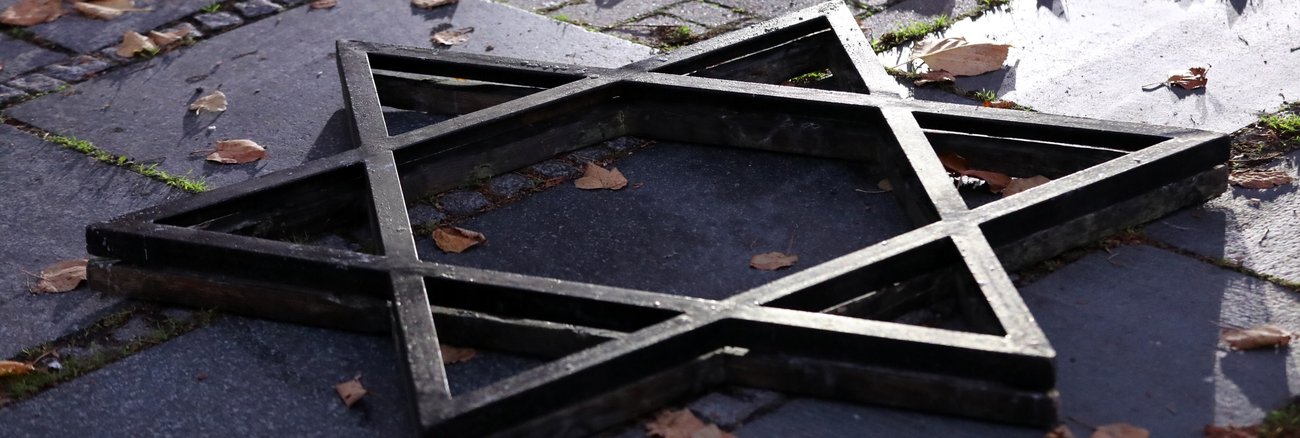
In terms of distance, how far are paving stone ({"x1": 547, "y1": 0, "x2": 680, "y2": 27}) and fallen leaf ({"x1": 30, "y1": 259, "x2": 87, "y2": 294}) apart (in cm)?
211

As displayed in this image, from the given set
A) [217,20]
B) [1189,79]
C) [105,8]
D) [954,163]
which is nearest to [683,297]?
[954,163]

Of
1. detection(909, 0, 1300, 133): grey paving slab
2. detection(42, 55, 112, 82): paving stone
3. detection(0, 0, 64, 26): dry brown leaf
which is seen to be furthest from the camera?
detection(0, 0, 64, 26): dry brown leaf

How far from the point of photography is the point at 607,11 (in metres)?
4.80

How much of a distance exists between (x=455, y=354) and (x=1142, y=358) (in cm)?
142

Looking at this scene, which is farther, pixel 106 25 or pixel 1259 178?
pixel 106 25

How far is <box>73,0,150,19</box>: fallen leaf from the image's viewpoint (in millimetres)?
4988

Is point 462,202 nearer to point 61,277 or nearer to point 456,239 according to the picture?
point 456,239

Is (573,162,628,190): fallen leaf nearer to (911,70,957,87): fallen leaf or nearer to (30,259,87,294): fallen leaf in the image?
(911,70,957,87): fallen leaf

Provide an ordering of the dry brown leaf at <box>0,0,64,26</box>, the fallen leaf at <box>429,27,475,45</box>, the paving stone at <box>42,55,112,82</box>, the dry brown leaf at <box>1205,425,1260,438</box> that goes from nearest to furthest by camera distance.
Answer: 1. the dry brown leaf at <box>1205,425,1260,438</box>
2. the paving stone at <box>42,55,112,82</box>
3. the fallen leaf at <box>429,27,475,45</box>
4. the dry brown leaf at <box>0,0,64,26</box>

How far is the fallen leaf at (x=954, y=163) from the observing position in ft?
10.8

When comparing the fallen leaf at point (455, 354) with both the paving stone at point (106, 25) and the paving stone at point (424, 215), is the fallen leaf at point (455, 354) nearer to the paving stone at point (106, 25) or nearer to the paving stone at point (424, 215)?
the paving stone at point (424, 215)

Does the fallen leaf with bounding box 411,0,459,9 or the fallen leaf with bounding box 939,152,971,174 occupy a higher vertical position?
the fallen leaf with bounding box 939,152,971,174

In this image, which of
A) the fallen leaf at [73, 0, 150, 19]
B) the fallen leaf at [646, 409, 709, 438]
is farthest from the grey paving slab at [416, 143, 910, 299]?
the fallen leaf at [73, 0, 150, 19]

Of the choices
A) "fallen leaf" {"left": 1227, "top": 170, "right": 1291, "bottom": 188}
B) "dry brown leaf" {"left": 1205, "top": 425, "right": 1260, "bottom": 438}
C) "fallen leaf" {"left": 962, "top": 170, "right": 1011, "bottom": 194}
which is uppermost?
"fallen leaf" {"left": 1227, "top": 170, "right": 1291, "bottom": 188}
